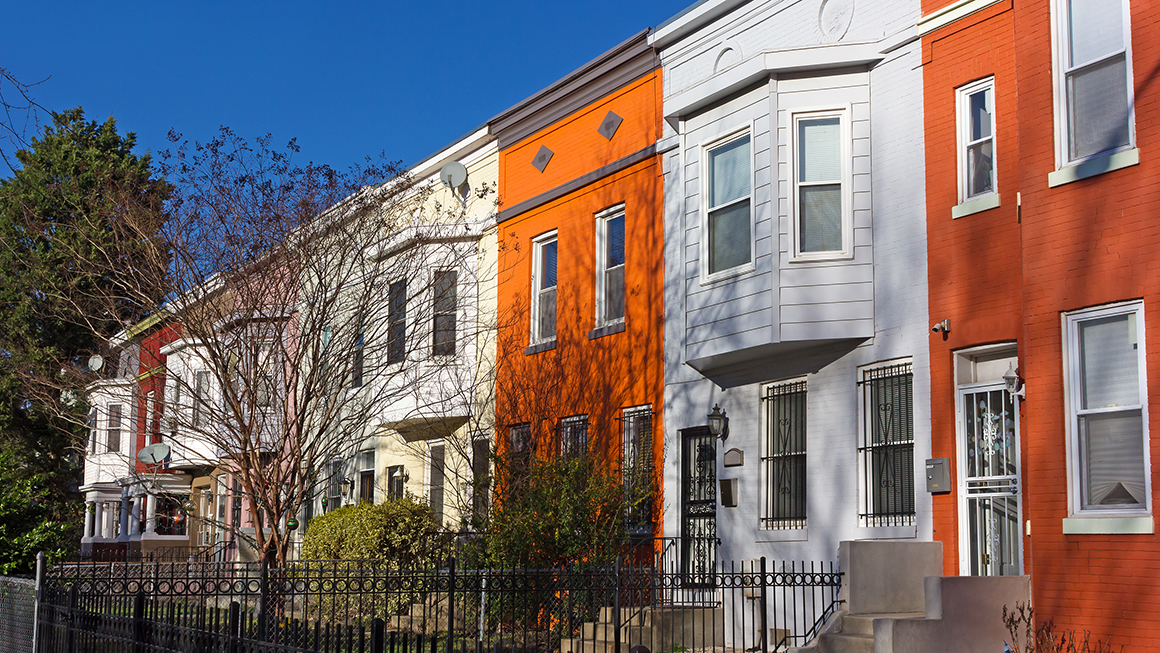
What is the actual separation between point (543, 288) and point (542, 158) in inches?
88.1

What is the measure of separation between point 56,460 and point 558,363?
28.6 metres

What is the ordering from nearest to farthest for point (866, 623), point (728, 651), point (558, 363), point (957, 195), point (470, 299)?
1. point (866, 623)
2. point (957, 195)
3. point (728, 651)
4. point (558, 363)
5. point (470, 299)

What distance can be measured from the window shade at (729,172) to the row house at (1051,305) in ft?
9.33

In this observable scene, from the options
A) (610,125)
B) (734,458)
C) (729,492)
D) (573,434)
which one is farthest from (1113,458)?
(610,125)

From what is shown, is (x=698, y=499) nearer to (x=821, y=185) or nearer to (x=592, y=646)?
(x=592, y=646)

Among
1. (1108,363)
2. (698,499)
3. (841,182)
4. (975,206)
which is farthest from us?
(698,499)

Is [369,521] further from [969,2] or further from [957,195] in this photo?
[969,2]

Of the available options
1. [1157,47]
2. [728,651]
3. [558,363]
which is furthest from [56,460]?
[1157,47]

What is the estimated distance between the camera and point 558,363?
18.6 m

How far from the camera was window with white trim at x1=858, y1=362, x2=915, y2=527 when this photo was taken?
1234cm

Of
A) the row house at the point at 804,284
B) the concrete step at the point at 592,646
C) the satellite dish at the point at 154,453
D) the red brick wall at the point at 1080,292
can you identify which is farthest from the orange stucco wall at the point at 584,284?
the satellite dish at the point at 154,453

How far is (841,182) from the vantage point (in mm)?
13398

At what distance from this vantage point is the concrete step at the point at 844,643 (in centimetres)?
1058

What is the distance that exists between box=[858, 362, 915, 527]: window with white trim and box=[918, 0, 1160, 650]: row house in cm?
54
